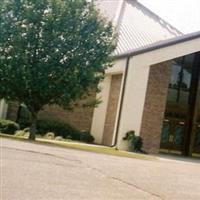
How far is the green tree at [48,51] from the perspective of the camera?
22.2m

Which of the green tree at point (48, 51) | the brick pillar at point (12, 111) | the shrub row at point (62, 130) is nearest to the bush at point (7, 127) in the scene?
the shrub row at point (62, 130)

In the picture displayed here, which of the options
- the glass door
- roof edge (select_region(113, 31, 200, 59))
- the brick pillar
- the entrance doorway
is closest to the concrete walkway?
roof edge (select_region(113, 31, 200, 59))

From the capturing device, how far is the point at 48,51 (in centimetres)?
2266

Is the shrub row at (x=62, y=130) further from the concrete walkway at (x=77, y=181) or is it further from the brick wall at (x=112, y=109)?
the concrete walkway at (x=77, y=181)

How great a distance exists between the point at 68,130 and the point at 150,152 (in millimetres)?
4837

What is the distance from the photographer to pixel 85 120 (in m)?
31.9

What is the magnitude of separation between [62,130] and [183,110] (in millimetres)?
7887

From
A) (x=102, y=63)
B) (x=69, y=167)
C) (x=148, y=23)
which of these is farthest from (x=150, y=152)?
(x=69, y=167)

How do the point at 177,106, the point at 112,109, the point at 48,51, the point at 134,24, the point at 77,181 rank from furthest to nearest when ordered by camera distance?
1. the point at 134,24
2. the point at 177,106
3. the point at 112,109
4. the point at 48,51
5. the point at 77,181

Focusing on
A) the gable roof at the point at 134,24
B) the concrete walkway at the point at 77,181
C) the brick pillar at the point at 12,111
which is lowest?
the concrete walkway at the point at 77,181

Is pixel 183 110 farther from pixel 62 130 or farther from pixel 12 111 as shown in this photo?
pixel 12 111

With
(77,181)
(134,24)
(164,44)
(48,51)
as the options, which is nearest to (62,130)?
(164,44)

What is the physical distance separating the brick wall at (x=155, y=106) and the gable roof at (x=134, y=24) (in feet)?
9.91

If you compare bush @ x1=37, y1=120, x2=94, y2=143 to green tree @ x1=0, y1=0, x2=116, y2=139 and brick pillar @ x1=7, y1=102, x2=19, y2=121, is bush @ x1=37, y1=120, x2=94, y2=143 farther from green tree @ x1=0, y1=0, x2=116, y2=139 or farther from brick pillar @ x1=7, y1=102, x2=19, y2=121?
green tree @ x1=0, y1=0, x2=116, y2=139
